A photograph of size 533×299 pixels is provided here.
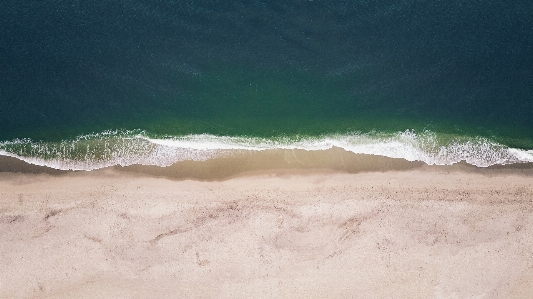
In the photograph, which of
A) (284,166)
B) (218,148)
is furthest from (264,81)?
(284,166)

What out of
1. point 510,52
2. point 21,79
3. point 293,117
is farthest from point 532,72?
point 21,79

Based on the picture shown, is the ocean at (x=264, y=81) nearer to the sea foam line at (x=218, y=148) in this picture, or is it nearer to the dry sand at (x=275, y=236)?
the sea foam line at (x=218, y=148)

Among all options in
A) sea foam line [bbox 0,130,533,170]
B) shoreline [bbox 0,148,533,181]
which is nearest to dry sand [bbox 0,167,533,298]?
shoreline [bbox 0,148,533,181]

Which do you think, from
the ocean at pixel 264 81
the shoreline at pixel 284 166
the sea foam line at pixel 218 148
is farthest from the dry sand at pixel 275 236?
the ocean at pixel 264 81

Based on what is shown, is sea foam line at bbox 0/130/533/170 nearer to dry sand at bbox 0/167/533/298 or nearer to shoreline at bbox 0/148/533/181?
shoreline at bbox 0/148/533/181

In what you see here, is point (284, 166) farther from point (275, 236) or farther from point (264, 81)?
point (264, 81)

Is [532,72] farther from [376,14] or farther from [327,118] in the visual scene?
[327,118]
